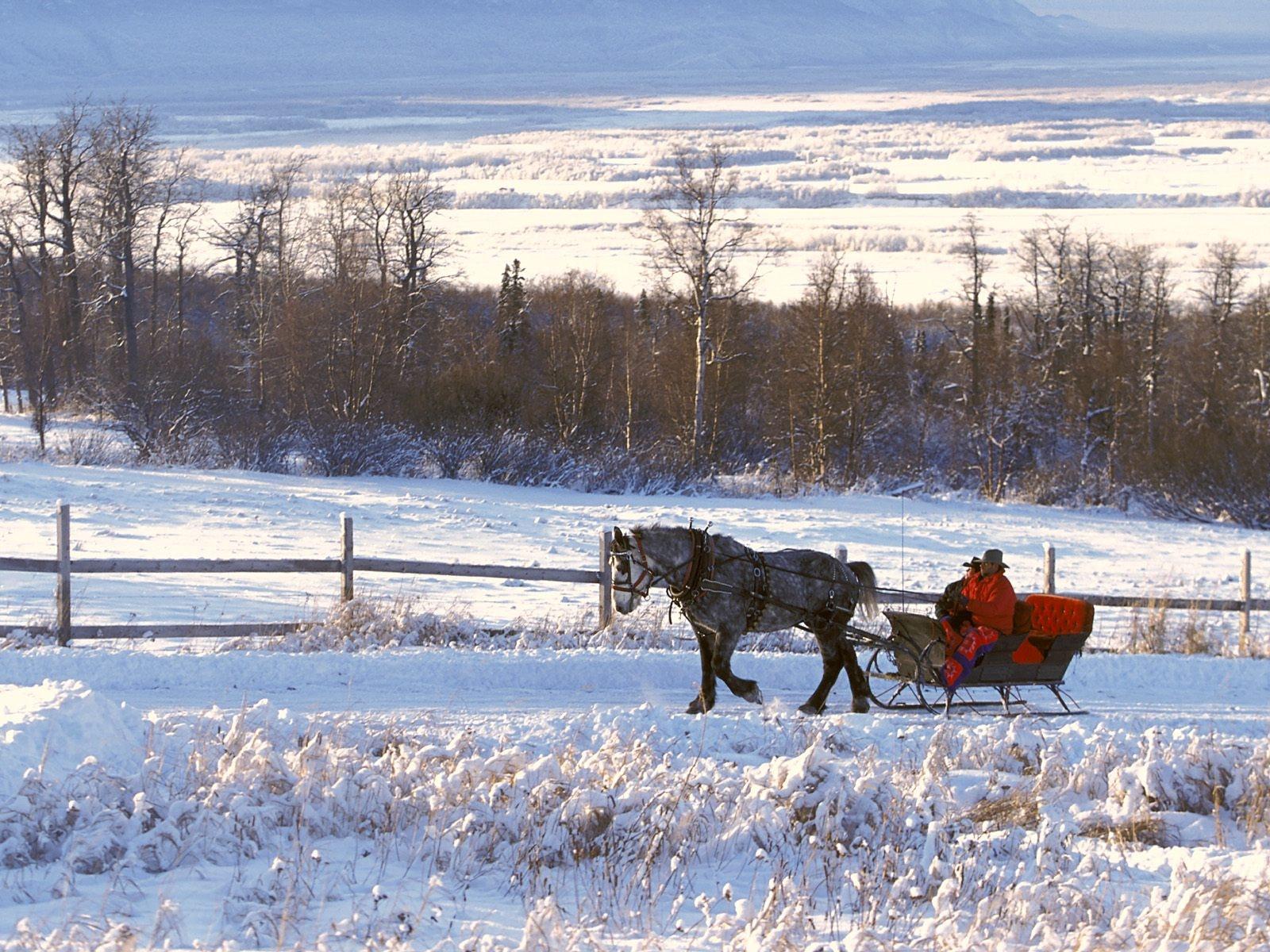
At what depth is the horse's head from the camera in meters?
10.3

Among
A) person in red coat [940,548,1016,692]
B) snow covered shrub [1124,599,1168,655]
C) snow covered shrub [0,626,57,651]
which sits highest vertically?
person in red coat [940,548,1016,692]

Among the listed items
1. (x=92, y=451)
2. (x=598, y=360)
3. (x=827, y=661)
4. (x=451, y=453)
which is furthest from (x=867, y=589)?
(x=598, y=360)

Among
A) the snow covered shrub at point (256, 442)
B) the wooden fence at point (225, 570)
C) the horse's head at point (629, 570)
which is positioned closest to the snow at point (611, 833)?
the horse's head at point (629, 570)

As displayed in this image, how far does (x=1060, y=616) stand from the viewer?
10.8 metres

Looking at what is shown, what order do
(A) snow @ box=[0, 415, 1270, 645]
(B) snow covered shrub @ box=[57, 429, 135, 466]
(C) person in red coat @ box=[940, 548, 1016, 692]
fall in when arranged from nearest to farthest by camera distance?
(C) person in red coat @ box=[940, 548, 1016, 692] < (A) snow @ box=[0, 415, 1270, 645] < (B) snow covered shrub @ box=[57, 429, 135, 466]

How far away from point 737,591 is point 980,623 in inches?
75.4

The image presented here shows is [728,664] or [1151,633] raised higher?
[728,664]

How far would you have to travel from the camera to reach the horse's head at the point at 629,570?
10273 millimetres

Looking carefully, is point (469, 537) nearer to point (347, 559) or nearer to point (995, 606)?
point (347, 559)

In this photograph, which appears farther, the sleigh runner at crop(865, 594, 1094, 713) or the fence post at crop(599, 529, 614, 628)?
the fence post at crop(599, 529, 614, 628)

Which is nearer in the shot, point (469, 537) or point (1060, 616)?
point (1060, 616)

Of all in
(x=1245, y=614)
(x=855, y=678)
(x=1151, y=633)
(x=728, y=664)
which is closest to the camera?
(x=728, y=664)

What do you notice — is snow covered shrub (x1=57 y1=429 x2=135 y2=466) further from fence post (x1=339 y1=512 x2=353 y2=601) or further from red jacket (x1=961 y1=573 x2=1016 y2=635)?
red jacket (x1=961 y1=573 x2=1016 y2=635)

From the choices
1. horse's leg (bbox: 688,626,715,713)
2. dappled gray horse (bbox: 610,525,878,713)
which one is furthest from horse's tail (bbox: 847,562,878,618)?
horse's leg (bbox: 688,626,715,713)
